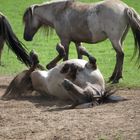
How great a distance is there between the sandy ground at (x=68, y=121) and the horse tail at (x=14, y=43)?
2.78 meters

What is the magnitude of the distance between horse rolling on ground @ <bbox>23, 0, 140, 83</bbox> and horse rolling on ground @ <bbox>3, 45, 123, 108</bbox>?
2512 mm

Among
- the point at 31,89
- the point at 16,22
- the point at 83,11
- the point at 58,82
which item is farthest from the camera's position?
the point at 16,22

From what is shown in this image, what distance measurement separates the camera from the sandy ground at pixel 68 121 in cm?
710

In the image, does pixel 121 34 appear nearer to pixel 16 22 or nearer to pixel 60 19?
pixel 60 19

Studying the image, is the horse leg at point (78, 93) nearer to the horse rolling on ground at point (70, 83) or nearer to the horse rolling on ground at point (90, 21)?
the horse rolling on ground at point (70, 83)

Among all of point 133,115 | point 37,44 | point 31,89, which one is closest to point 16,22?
point 37,44

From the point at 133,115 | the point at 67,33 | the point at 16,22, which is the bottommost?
the point at 16,22

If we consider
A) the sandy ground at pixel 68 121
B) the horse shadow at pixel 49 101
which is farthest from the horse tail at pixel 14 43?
the sandy ground at pixel 68 121

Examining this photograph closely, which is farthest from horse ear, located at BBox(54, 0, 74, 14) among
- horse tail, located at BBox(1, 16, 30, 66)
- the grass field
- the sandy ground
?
the sandy ground

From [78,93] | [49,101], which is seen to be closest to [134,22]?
[49,101]

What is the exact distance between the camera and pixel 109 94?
9281 millimetres

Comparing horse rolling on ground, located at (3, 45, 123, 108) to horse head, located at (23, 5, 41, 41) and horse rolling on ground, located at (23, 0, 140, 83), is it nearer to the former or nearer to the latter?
horse rolling on ground, located at (23, 0, 140, 83)

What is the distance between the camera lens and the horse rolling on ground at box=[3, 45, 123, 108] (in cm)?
920

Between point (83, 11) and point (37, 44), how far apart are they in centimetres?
770
